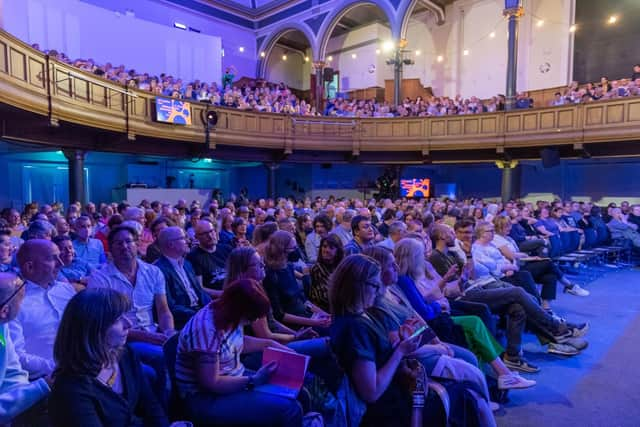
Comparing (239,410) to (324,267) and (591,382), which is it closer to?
(324,267)

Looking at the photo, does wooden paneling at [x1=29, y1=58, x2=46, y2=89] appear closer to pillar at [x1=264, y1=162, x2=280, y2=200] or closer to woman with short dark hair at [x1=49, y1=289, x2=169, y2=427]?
woman with short dark hair at [x1=49, y1=289, x2=169, y2=427]

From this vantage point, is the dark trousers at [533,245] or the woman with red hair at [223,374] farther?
the dark trousers at [533,245]

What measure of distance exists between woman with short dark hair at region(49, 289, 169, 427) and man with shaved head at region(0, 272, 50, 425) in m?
0.35

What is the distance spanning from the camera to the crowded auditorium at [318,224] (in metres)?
1.89

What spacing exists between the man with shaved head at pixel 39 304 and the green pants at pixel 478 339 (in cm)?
258

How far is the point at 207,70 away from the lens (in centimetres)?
1608

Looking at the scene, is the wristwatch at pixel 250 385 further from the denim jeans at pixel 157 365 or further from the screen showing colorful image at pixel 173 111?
the screen showing colorful image at pixel 173 111

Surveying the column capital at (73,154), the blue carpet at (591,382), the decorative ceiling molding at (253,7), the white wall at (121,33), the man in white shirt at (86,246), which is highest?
the decorative ceiling molding at (253,7)

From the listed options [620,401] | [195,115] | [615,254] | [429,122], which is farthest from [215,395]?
[429,122]

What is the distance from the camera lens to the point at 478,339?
303 centimetres

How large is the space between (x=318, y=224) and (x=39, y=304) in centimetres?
341

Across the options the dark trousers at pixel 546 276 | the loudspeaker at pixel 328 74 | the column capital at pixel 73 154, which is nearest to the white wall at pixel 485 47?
the loudspeaker at pixel 328 74

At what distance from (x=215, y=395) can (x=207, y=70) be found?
1603cm

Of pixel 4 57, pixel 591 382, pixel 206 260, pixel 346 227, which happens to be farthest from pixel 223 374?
pixel 4 57
